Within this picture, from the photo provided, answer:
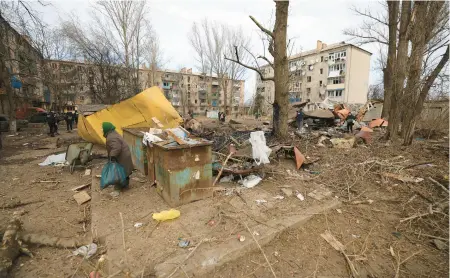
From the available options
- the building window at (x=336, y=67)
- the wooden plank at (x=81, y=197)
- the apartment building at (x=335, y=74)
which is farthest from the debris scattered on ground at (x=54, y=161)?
the building window at (x=336, y=67)

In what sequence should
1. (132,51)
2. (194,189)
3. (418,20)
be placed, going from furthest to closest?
(132,51)
(418,20)
(194,189)

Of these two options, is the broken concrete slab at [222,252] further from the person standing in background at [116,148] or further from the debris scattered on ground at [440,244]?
the person standing in background at [116,148]

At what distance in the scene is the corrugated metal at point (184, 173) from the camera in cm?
349

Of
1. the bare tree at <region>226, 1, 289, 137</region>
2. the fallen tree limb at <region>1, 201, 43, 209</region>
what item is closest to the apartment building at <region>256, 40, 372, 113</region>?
the bare tree at <region>226, 1, 289, 137</region>

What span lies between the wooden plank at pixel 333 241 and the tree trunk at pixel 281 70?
201 inches

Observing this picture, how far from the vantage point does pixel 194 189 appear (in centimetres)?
375

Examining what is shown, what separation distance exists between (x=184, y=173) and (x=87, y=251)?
5.37 feet

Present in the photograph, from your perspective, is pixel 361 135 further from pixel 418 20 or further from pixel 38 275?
pixel 38 275

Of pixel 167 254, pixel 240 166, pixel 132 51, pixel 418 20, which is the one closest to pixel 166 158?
pixel 167 254

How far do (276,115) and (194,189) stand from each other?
200 inches

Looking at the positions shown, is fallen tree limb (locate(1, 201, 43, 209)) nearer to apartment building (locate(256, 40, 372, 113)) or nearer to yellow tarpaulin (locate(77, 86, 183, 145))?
yellow tarpaulin (locate(77, 86, 183, 145))

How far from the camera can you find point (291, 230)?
3066mm

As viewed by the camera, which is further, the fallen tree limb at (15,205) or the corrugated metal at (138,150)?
the corrugated metal at (138,150)

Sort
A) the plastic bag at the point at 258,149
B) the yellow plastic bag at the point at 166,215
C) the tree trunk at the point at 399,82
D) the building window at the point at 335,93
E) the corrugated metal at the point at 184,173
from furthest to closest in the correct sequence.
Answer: the building window at the point at 335,93 < the tree trunk at the point at 399,82 < the plastic bag at the point at 258,149 < the corrugated metal at the point at 184,173 < the yellow plastic bag at the point at 166,215
